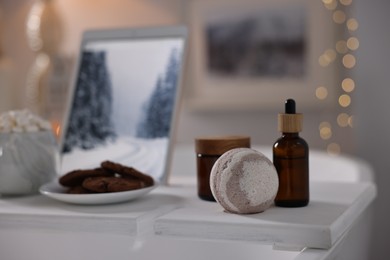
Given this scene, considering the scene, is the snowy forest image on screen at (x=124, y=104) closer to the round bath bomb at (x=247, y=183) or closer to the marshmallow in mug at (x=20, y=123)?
the marshmallow in mug at (x=20, y=123)

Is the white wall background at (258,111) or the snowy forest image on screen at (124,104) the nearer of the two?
the snowy forest image on screen at (124,104)

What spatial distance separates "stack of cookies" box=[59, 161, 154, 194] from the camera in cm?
74

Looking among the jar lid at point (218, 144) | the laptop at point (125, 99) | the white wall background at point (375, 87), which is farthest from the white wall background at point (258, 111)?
the jar lid at point (218, 144)

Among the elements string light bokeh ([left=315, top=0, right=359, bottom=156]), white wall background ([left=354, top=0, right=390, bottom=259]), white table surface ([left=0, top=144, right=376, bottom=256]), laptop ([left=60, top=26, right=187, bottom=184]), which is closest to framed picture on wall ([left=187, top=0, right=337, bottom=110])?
string light bokeh ([left=315, top=0, right=359, bottom=156])

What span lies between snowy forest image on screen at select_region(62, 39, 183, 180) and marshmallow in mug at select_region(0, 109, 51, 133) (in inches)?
5.8

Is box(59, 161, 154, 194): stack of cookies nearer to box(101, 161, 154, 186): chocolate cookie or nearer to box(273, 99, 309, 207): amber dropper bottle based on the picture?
box(101, 161, 154, 186): chocolate cookie

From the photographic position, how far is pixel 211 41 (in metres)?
2.61

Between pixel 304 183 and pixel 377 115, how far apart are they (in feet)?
4.01

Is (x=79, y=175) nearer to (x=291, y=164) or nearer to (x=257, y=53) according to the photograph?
(x=291, y=164)

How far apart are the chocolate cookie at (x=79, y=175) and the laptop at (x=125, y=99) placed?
192 mm

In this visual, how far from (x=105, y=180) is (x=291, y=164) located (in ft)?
0.77

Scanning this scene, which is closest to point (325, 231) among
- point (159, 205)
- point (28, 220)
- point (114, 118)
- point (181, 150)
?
point (159, 205)

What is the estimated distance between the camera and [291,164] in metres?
0.69

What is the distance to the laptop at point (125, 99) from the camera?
990mm
